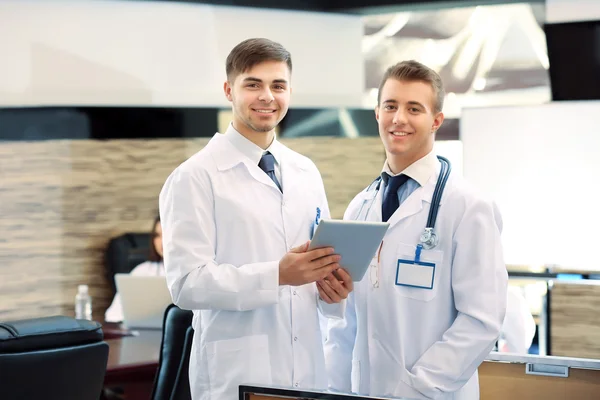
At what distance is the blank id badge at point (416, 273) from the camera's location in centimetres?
237

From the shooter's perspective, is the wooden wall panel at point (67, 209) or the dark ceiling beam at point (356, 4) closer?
the wooden wall panel at point (67, 209)

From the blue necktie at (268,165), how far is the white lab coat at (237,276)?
0.05 meters

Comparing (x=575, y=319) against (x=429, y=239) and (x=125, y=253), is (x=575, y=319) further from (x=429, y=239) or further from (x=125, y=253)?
(x=125, y=253)

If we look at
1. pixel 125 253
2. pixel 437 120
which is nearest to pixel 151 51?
pixel 125 253

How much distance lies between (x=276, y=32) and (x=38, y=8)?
1.81 m

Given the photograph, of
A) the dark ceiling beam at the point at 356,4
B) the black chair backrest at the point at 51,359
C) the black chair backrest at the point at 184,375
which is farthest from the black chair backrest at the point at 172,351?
the dark ceiling beam at the point at 356,4

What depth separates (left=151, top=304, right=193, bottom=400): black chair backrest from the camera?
9.54ft

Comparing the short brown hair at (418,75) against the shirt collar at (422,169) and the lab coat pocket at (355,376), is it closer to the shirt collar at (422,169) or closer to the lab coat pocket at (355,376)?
the shirt collar at (422,169)

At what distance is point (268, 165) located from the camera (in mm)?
2643

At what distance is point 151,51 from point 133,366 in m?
3.51

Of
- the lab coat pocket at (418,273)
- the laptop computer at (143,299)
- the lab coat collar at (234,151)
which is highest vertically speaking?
the lab coat collar at (234,151)

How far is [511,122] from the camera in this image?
5.68 metres

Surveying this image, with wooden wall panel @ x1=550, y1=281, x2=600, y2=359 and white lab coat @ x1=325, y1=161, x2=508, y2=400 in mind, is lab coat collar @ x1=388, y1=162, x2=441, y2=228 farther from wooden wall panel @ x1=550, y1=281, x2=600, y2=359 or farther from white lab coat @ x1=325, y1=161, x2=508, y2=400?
wooden wall panel @ x1=550, y1=281, x2=600, y2=359

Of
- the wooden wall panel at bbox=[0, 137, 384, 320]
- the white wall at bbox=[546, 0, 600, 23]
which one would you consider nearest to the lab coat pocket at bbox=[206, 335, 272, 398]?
the wooden wall panel at bbox=[0, 137, 384, 320]
